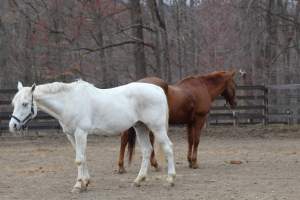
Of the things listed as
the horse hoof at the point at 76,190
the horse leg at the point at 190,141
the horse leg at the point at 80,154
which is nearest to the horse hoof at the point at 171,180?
the horse leg at the point at 80,154

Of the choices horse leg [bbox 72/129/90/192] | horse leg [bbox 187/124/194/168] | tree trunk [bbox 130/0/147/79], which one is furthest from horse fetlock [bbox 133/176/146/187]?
tree trunk [bbox 130/0/147/79]

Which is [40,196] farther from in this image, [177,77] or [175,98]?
[177,77]

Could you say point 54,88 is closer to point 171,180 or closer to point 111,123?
point 111,123

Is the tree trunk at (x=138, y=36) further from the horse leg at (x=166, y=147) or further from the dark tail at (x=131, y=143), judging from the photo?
the horse leg at (x=166, y=147)

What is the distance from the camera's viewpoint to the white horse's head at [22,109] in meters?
7.98

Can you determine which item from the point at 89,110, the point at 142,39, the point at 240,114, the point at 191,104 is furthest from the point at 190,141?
the point at 142,39

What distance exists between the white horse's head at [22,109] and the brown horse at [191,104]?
2281 mm

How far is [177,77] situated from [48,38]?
5192mm

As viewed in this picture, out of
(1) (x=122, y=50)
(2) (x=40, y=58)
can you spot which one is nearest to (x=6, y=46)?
(2) (x=40, y=58)

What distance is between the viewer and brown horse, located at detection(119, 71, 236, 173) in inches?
396

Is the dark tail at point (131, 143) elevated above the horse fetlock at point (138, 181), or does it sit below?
Result: above

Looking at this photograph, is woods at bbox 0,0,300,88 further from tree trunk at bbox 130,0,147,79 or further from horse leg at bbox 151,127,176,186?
horse leg at bbox 151,127,176,186

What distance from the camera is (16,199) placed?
780 centimetres

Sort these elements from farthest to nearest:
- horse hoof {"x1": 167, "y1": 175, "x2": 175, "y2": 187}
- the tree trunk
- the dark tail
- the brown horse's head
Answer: the tree trunk < the brown horse's head < the dark tail < horse hoof {"x1": 167, "y1": 175, "x2": 175, "y2": 187}
